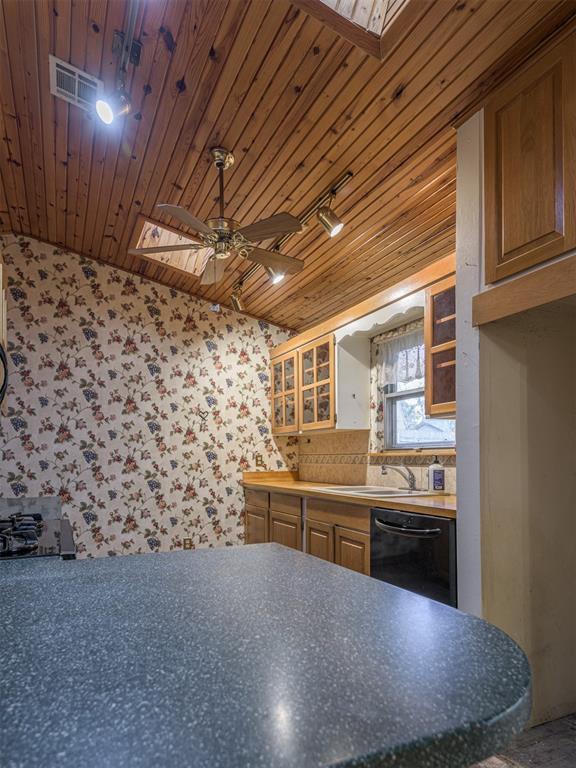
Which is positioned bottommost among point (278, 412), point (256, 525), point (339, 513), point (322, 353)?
point (256, 525)

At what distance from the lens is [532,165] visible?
5.78ft

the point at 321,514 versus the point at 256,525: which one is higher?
the point at 321,514

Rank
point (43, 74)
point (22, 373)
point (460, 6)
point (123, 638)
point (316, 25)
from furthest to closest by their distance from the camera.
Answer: point (22, 373) → point (43, 74) → point (316, 25) → point (460, 6) → point (123, 638)

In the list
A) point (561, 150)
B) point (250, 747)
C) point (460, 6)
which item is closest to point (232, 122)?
point (460, 6)

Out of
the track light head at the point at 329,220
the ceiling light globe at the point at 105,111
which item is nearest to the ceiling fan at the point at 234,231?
the track light head at the point at 329,220

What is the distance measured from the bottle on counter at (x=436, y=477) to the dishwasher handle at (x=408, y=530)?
0.56m

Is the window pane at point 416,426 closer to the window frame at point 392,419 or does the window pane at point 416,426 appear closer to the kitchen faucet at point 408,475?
the window frame at point 392,419

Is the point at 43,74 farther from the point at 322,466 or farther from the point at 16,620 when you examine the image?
the point at 322,466

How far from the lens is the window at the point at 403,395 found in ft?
11.0

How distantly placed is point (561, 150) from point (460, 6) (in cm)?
58

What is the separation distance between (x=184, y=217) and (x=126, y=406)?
2.44m

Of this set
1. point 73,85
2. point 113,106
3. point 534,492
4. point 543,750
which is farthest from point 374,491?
point 73,85

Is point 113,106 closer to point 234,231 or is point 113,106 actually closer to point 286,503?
point 234,231

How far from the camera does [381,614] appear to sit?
0.73 metres
